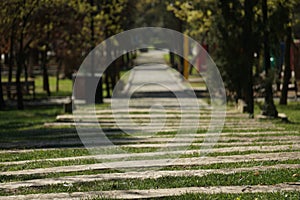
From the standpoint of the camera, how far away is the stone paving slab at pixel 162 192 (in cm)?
699

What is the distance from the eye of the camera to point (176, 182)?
7.64 m

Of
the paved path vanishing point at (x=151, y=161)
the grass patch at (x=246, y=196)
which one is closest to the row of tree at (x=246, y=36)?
the paved path vanishing point at (x=151, y=161)

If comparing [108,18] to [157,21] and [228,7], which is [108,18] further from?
[157,21]

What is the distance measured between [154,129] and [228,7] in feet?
21.6

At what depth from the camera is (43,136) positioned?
1388 cm

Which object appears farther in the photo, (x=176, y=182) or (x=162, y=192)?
(x=176, y=182)

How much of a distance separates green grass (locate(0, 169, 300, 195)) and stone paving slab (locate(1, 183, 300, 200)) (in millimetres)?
173

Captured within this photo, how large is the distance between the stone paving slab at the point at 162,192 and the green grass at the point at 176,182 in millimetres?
173

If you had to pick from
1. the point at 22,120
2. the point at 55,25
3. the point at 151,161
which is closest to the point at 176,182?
the point at 151,161

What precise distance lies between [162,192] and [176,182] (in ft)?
1.78

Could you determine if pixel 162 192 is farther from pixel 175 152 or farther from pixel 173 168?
pixel 175 152

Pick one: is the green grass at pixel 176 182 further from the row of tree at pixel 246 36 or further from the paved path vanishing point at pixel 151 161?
the row of tree at pixel 246 36

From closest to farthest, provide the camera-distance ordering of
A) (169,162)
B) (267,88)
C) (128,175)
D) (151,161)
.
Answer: (128,175)
(169,162)
(151,161)
(267,88)

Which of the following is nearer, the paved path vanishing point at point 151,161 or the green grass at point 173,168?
the paved path vanishing point at point 151,161
